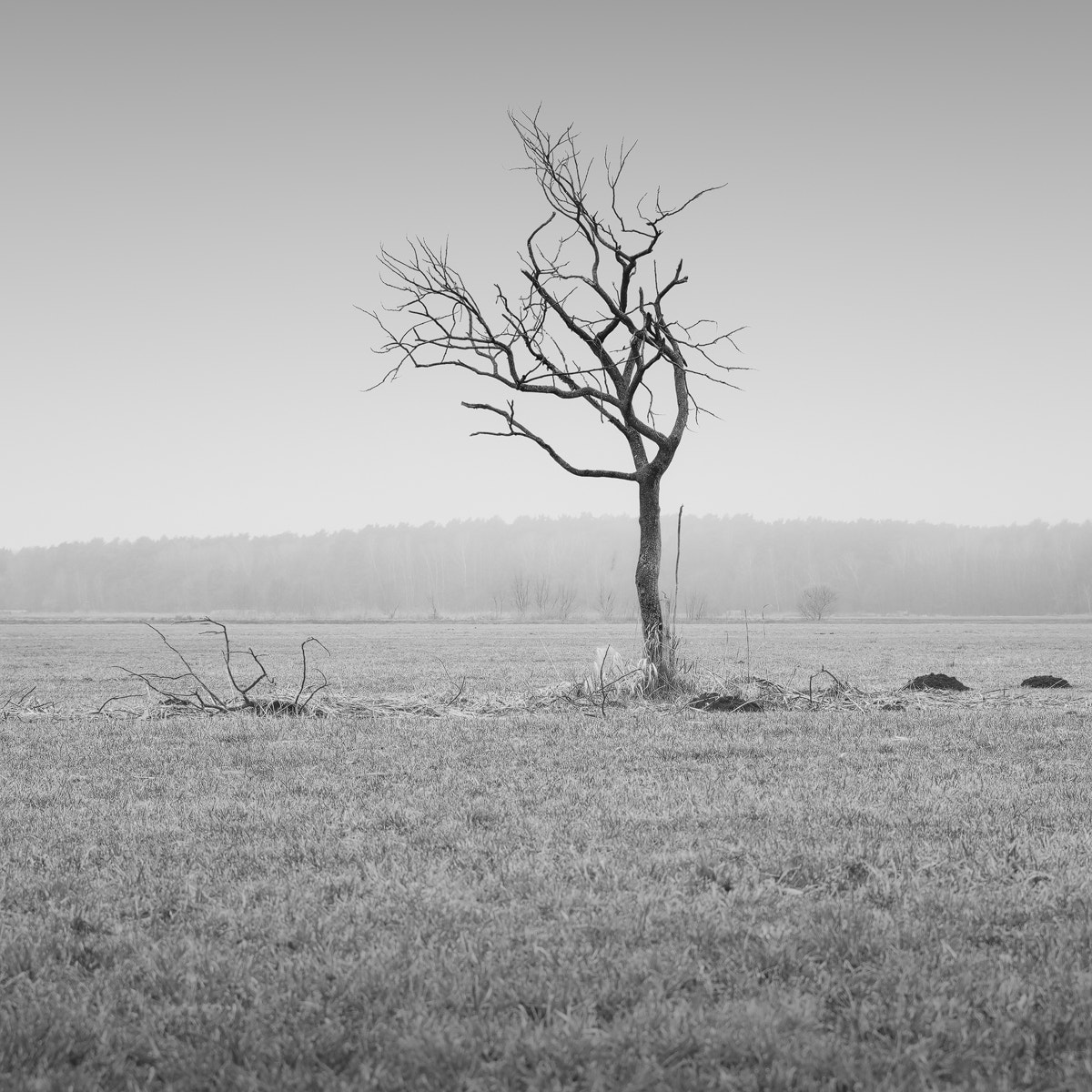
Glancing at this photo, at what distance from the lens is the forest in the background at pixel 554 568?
13988cm

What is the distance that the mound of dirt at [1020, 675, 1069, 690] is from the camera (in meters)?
14.1

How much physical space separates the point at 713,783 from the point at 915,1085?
3.93 meters

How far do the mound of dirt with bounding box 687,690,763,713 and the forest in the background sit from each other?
4410 inches

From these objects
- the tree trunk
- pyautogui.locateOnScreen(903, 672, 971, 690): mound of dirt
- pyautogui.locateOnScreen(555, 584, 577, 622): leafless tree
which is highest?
the tree trunk

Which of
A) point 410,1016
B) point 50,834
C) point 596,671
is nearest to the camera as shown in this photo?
point 410,1016

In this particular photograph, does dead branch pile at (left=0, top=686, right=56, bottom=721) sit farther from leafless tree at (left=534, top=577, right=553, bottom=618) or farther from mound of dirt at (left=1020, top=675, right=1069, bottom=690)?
leafless tree at (left=534, top=577, right=553, bottom=618)

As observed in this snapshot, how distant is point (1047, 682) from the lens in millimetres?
14383

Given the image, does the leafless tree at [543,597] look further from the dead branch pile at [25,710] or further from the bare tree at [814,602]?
the dead branch pile at [25,710]

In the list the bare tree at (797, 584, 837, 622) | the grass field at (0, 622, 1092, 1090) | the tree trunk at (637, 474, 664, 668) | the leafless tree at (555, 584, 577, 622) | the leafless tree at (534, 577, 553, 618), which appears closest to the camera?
the grass field at (0, 622, 1092, 1090)

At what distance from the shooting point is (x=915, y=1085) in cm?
244

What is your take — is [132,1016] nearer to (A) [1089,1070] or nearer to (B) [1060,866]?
(A) [1089,1070]

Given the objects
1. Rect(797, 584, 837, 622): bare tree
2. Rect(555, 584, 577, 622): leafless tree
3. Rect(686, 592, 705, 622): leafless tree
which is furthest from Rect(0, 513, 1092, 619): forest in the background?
Rect(797, 584, 837, 622): bare tree

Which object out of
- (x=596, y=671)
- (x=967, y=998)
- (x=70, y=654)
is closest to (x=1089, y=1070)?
(x=967, y=998)

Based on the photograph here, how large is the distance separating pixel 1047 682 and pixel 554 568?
441ft
